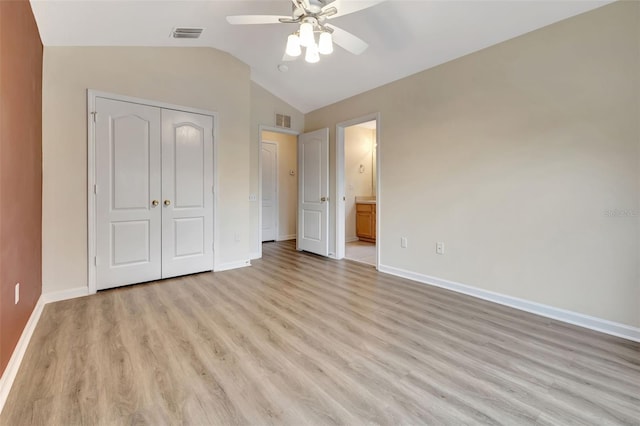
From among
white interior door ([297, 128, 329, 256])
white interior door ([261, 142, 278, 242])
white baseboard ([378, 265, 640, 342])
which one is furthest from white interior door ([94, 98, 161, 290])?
white baseboard ([378, 265, 640, 342])

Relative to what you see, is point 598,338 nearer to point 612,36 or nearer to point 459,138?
point 459,138

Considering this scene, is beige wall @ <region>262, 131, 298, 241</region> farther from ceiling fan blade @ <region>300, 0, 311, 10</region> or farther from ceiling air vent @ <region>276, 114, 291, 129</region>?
ceiling fan blade @ <region>300, 0, 311, 10</region>

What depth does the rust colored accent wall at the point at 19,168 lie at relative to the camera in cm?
167

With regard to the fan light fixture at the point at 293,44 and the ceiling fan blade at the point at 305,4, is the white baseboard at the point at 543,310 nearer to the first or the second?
the fan light fixture at the point at 293,44

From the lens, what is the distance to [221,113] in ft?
13.0

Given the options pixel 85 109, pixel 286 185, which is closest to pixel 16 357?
pixel 85 109

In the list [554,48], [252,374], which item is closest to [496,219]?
[554,48]

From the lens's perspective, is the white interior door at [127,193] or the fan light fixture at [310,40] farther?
the white interior door at [127,193]

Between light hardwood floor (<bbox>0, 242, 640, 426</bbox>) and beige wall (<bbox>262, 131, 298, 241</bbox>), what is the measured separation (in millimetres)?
3732

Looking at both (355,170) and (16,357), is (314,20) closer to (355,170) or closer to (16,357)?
(16,357)

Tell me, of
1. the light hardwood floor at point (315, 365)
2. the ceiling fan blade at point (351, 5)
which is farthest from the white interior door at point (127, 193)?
the ceiling fan blade at point (351, 5)

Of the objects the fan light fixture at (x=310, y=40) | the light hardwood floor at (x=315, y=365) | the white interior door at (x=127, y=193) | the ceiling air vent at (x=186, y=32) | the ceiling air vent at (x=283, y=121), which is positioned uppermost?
the ceiling air vent at (x=186, y=32)

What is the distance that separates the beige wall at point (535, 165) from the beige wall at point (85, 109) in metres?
2.31

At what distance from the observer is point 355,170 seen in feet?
21.2
